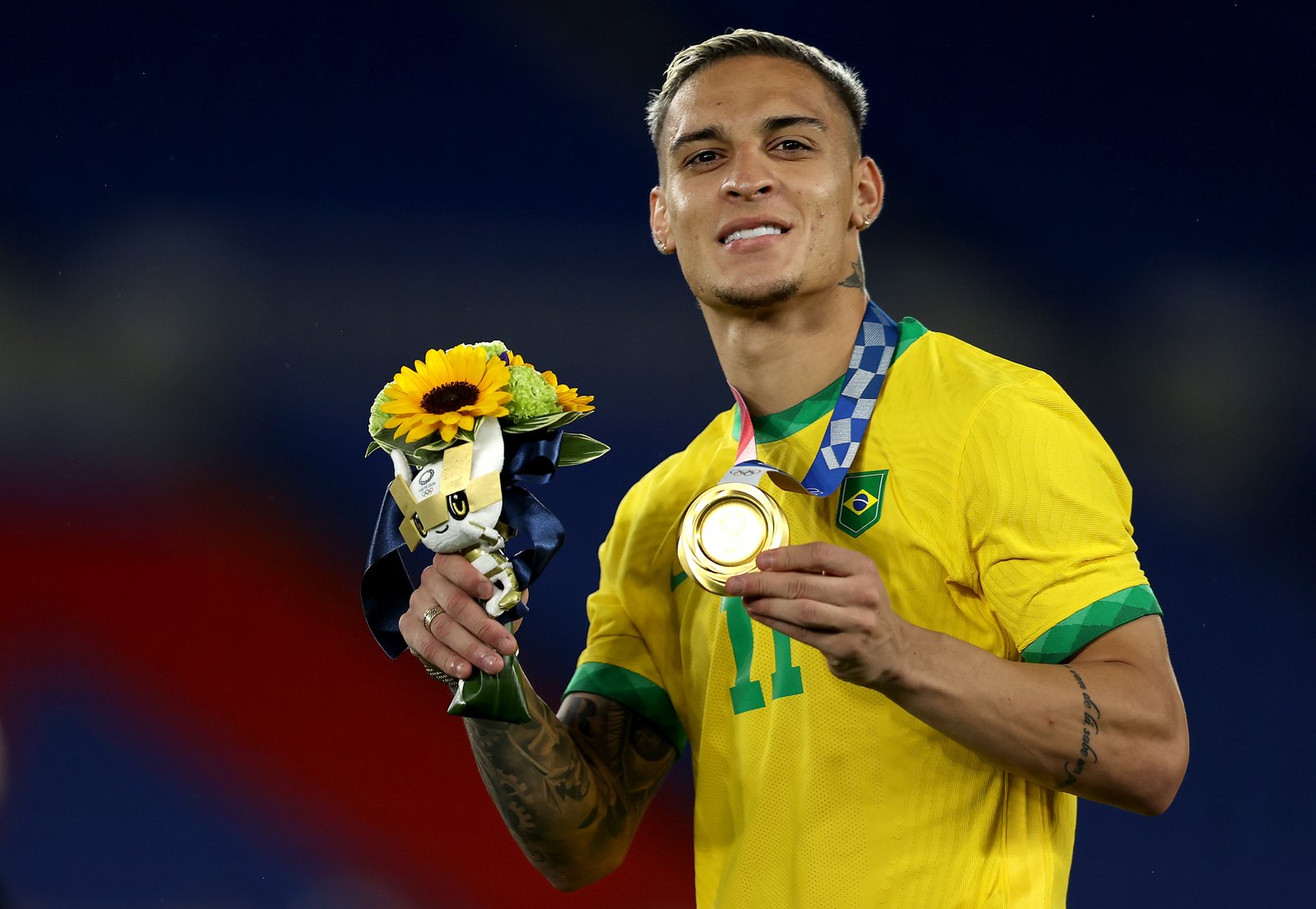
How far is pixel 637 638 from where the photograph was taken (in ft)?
6.20

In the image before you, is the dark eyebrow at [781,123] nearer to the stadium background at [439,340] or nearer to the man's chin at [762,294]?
the man's chin at [762,294]

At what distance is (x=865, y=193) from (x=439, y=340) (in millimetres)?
1683

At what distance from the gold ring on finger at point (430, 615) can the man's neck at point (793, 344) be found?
51 centimetres

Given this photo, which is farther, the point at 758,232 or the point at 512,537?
the point at 758,232

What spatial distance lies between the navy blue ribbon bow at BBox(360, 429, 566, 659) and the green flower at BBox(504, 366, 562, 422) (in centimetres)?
3

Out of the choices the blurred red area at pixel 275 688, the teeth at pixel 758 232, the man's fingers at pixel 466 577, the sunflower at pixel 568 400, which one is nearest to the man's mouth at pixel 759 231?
the teeth at pixel 758 232

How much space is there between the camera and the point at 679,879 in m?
3.21

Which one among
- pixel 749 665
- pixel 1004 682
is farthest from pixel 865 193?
pixel 1004 682

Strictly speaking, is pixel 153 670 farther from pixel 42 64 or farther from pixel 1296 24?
pixel 1296 24

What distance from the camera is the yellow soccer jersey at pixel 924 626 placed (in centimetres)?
145

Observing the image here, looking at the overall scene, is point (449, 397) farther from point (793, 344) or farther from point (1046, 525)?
point (1046, 525)

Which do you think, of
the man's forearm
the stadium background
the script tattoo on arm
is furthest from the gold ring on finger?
the stadium background

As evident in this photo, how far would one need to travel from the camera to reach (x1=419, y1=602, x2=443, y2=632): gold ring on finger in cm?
152

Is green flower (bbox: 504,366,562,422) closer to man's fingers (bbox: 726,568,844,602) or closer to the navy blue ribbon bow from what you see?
the navy blue ribbon bow
